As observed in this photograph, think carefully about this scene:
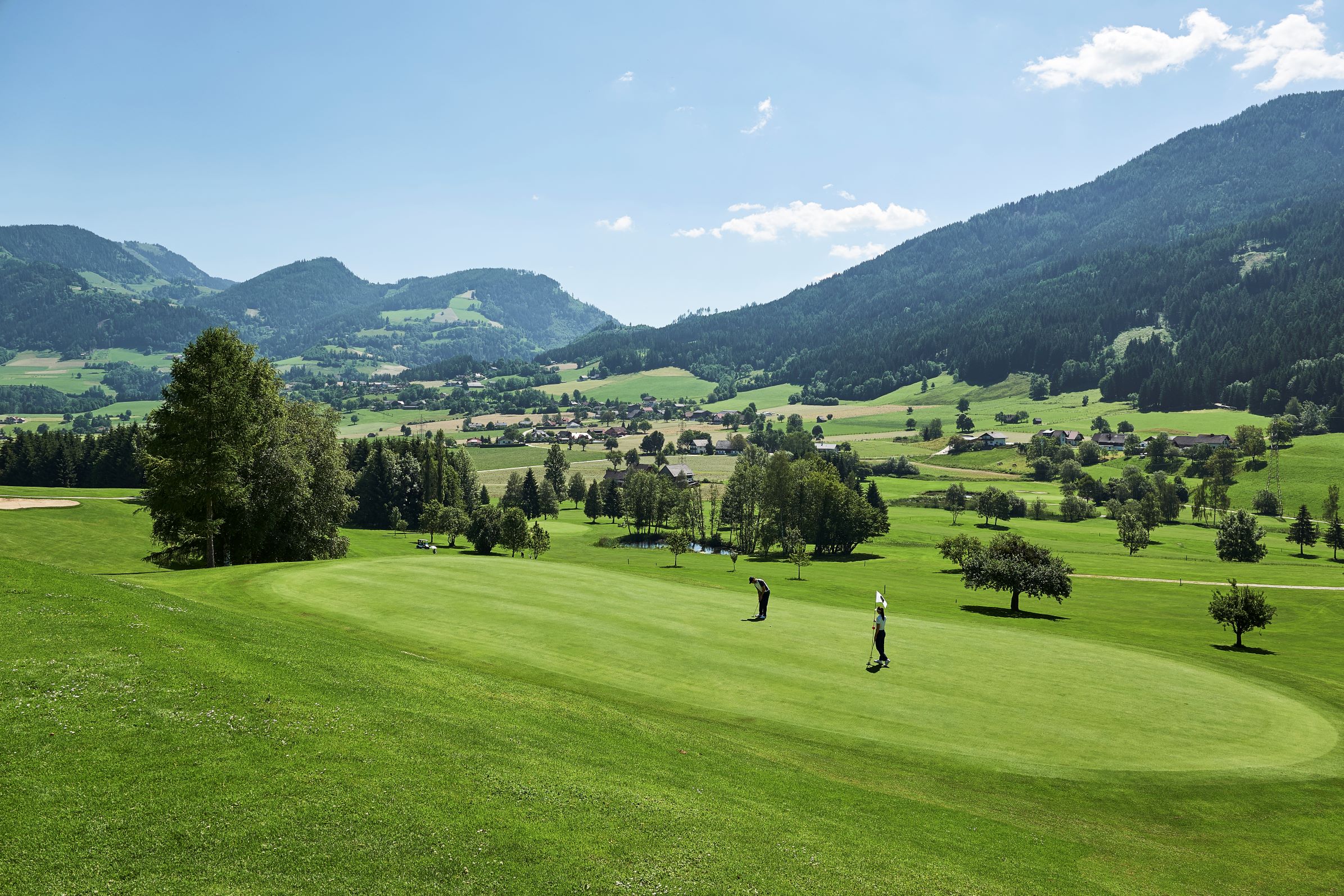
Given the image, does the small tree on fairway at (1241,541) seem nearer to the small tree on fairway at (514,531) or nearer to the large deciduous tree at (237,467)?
the small tree on fairway at (514,531)

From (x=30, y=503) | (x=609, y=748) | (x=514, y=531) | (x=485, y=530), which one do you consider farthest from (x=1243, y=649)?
(x=30, y=503)

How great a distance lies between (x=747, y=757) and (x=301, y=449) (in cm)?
5083

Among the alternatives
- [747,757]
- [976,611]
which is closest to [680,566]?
[976,611]

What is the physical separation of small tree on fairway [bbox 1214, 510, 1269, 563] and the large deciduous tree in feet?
402

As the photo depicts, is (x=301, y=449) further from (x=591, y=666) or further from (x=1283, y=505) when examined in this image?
(x=1283, y=505)

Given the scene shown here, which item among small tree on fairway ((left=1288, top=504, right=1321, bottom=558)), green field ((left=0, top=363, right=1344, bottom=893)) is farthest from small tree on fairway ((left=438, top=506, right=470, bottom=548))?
small tree on fairway ((left=1288, top=504, right=1321, bottom=558))

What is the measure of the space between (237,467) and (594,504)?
127013 mm

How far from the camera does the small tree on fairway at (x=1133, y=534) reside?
A: 12238 centimetres

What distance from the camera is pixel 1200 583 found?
90250mm

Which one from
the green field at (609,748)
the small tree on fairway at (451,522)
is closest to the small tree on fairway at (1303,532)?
the green field at (609,748)

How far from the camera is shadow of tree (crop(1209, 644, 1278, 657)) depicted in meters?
49.1

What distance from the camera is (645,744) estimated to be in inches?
734

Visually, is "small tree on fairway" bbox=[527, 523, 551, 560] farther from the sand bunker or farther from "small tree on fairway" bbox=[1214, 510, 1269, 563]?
"small tree on fairway" bbox=[1214, 510, 1269, 563]

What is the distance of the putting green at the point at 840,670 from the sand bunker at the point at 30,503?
52928 mm
